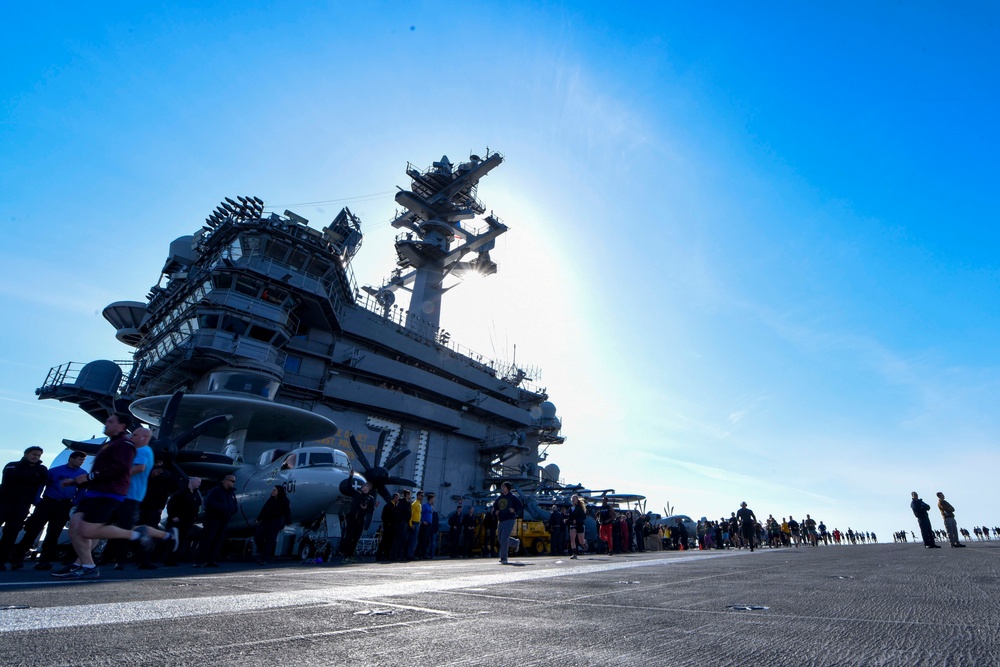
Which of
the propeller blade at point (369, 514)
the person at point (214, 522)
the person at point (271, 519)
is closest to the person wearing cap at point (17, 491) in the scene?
the person at point (214, 522)

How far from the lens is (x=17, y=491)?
8.27 metres

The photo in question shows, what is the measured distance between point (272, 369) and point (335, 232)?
→ 40.0 feet

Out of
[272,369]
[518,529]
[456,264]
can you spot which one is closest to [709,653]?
[518,529]

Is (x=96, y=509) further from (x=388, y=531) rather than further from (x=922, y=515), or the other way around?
(x=922, y=515)

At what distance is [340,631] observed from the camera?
8.17 feet

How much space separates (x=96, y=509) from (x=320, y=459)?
9108mm

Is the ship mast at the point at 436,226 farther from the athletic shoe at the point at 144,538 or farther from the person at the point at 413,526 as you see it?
the athletic shoe at the point at 144,538

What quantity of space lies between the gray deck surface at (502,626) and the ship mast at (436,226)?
3989 centimetres

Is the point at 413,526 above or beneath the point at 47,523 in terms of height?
above

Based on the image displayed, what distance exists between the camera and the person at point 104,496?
5.38 m

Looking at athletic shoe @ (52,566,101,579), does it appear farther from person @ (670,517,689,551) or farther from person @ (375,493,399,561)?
person @ (670,517,689,551)

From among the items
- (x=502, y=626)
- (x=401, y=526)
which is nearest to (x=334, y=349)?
(x=401, y=526)

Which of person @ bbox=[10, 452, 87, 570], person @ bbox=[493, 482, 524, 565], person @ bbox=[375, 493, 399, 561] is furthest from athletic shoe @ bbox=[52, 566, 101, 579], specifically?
person @ bbox=[375, 493, 399, 561]

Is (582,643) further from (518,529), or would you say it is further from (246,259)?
(246,259)
